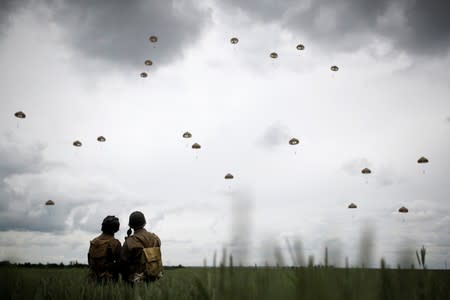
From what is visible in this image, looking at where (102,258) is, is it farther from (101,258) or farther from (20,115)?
(20,115)

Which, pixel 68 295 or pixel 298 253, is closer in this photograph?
pixel 298 253

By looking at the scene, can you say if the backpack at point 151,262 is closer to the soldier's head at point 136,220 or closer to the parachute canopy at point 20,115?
the soldier's head at point 136,220

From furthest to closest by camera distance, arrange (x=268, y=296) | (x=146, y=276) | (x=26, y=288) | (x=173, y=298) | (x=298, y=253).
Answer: (x=146, y=276)
(x=26, y=288)
(x=173, y=298)
(x=268, y=296)
(x=298, y=253)

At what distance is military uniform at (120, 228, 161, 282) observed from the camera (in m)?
10.4

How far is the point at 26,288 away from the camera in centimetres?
488

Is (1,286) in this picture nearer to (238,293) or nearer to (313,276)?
(238,293)

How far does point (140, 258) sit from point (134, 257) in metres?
0.19

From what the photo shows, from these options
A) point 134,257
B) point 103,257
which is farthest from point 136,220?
point 103,257

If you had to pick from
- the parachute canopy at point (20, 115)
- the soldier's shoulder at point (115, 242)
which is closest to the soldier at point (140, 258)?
the soldier's shoulder at point (115, 242)

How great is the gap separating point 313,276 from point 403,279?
2.23 ft

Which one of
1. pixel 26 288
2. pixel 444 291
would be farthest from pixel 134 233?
pixel 444 291

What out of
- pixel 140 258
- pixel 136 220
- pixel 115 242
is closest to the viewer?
pixel 140 258

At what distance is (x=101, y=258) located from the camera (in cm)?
1195

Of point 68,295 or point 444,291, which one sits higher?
point 444,291
